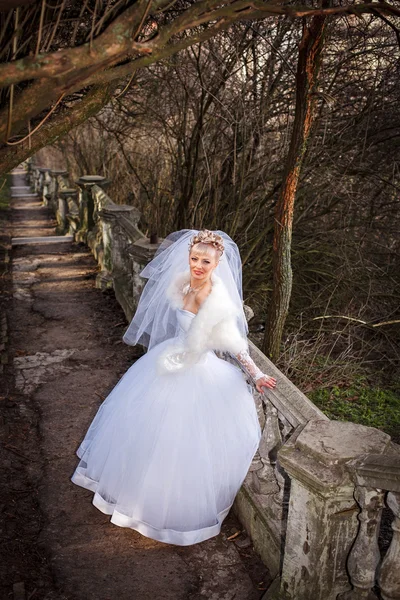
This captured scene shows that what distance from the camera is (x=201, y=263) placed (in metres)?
3.92

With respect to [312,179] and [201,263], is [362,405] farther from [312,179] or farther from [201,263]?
[201,263]

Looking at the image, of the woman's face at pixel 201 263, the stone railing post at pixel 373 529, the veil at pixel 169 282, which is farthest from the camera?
the veil at pixel 169 282

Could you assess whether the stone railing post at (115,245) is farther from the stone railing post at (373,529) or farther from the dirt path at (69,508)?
the stone railing post at (373,529)

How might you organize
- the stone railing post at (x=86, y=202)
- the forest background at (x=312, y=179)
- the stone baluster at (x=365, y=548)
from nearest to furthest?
1. the stone baluster at (x=365, y=548)
2. the forest background at (x=312, y=179)
3. the stone railing post at (x=86, y=202)

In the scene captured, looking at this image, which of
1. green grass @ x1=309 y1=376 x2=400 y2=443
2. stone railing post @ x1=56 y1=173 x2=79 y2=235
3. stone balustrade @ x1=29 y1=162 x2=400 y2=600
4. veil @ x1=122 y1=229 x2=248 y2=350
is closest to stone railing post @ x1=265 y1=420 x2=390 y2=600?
stone balustrade @ x1=29 y1=162 x2=400 y2=600

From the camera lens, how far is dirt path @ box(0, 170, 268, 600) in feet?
11.5

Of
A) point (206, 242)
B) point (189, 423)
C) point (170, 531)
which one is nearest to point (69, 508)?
point (170, 531)

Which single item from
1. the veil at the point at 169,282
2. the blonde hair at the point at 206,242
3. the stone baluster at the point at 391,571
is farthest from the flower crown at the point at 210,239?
the stone baluster at the point at 391,571

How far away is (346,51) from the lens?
8180 mm

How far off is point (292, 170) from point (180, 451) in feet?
12.7

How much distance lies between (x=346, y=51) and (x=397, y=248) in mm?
3115

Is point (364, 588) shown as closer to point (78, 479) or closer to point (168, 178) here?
point (78, 479)

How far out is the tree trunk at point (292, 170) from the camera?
6.11 metres

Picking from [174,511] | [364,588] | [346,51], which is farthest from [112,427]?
[346,51]
